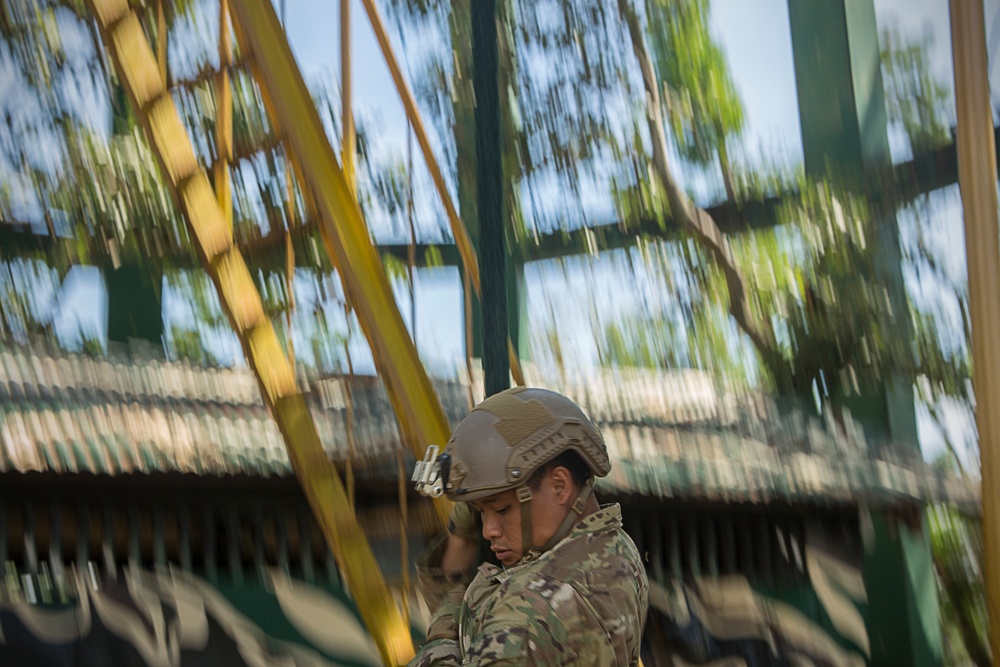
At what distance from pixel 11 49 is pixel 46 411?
219 inches

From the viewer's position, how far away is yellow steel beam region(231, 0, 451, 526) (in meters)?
4.00

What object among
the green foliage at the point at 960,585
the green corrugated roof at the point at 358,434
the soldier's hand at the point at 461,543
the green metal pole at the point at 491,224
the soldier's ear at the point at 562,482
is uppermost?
the green metal pole at the point at 491,224

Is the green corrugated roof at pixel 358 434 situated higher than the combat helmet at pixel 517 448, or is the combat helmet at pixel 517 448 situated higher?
the combat helmet at pixel 517 448

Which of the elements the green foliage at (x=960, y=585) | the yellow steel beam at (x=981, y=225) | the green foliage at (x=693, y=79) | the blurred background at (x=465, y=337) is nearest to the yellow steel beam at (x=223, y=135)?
the blurred background at (x=465, y=337)

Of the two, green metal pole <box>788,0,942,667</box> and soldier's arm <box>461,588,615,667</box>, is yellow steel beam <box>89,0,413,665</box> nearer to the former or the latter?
soldier's arm <box>461,588,615,667</box>

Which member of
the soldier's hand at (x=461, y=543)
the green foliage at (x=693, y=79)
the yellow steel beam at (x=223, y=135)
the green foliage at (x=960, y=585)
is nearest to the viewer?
the soldier's hand at (x=461, y=543)

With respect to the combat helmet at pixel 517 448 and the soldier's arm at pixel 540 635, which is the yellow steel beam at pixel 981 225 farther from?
the soldier's arm at pixel 540 635

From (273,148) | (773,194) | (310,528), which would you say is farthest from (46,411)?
(773,194)

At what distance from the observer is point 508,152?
34.0 feet

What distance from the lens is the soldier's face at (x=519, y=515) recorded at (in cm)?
259

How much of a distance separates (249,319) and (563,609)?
8.08 feet

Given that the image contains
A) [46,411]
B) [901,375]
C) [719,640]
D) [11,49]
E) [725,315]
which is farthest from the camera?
[11,49]

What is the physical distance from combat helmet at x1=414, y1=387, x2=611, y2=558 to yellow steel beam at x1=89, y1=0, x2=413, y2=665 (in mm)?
1618

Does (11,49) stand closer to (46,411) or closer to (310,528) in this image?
(46,411)
